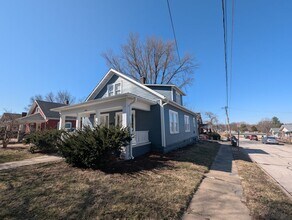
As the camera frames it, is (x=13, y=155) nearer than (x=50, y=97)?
Yes

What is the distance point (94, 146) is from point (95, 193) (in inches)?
89.2

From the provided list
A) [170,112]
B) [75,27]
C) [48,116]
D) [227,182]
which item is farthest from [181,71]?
[227,182]

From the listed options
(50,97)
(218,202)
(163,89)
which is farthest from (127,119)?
(50,97)

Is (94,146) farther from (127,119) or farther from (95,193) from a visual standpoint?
(127,119)

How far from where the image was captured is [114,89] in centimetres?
1477

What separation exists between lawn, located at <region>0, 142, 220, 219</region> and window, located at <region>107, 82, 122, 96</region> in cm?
853

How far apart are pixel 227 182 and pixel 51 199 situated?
220 inches

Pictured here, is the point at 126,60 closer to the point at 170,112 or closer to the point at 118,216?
the point at 170,112

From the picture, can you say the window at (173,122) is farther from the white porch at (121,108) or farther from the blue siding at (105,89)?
the blue siding at (105,89)

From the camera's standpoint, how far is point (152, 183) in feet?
17.9

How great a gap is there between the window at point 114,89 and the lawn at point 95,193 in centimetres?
853

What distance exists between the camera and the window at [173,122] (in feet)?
41.8

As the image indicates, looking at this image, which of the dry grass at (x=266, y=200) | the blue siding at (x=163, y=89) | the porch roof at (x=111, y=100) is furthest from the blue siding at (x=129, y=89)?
the dry grass at (x=266, y=200)

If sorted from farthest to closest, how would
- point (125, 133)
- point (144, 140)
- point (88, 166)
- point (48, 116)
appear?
point (48, 116) < point (144, 140) < point (125, 133) < point (88, 166)
